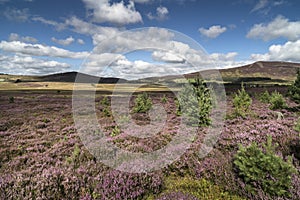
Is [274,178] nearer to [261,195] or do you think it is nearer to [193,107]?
[261,195]

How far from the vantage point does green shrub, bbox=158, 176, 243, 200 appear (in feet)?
14.7

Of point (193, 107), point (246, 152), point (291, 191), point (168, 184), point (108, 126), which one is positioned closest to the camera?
point (291, 191)

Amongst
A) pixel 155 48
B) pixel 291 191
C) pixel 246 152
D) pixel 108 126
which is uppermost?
pixel 155 48

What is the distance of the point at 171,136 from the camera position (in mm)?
Answer: 9336

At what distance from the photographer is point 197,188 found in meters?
4.94

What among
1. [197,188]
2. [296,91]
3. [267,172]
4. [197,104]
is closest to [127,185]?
[197,188]

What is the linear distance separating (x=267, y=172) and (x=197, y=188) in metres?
1.62

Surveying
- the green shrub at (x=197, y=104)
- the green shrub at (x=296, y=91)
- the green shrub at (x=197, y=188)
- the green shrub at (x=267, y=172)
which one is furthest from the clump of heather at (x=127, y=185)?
the green shrub at (x=296, y=91)

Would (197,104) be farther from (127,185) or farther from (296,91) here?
(296,91)

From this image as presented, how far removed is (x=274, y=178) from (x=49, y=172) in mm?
5216

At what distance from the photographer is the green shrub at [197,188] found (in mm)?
4480

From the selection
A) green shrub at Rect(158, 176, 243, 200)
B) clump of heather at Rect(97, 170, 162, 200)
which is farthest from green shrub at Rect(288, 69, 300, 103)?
clump of heather at Rect(97, 170, 162, 200)

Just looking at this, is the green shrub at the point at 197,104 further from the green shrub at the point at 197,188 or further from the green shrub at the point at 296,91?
the green shrub at the point at 296,91

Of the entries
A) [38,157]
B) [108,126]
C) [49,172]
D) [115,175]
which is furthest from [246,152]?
[108,126]
